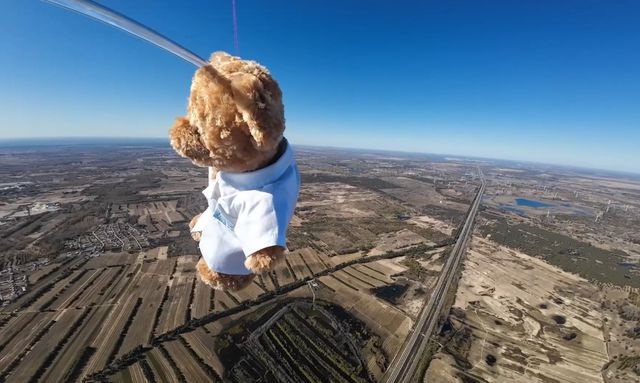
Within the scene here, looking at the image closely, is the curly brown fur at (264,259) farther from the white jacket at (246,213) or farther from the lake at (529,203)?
the lake at (529,203)

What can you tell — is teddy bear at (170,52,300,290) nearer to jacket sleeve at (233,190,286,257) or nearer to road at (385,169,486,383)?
jacket sleeve at (233,190,286,257)

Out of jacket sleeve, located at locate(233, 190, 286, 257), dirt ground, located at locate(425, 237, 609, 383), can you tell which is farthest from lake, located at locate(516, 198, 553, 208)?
jacket sleeve, located at locate(233, 190, 286, 257)

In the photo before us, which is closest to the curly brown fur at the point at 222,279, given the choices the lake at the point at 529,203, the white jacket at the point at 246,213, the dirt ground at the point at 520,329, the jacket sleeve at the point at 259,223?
the white jacket at the point at 246,213

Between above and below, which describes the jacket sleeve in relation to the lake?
above

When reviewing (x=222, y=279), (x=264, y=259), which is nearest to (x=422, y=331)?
(x=222, y=279)

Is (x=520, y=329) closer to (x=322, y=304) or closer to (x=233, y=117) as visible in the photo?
(x=322, y=304)

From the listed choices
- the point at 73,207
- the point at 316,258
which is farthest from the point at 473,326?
the point at 73,207

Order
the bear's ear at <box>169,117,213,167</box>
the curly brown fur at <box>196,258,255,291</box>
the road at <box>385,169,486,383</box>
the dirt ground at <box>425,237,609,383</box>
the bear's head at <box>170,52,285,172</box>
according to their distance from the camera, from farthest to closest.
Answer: the dirt ground at <box>425,237,609,383</box>
the road at <box>385,169,486,383</box>
the curly brown fur at <box>196,258,255,291</box>
the bear's ear at <box>169,117,213,167</box>
the bear's head at <box>170,52,285,172</box>
